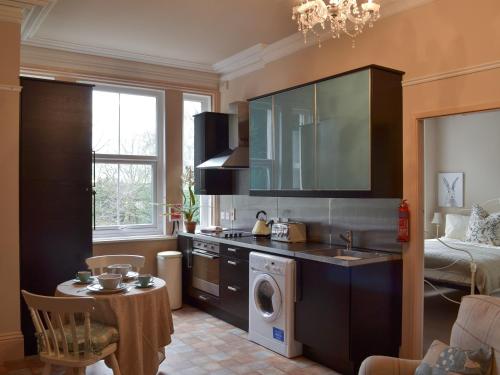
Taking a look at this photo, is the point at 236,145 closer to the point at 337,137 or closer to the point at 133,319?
the point at 337,137

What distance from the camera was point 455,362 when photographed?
1.92m

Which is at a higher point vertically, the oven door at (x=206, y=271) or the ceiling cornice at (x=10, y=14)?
the ceiling cornice at (x=10, y=14)

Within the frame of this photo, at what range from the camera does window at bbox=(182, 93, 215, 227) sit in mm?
5742

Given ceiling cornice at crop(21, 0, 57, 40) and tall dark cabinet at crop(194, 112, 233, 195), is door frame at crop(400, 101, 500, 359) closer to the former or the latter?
tall dark cabinet at crop(194, 112, 233, 195)

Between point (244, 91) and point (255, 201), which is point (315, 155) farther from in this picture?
point (244, 91)

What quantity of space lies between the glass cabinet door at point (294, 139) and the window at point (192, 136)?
1.71 meters

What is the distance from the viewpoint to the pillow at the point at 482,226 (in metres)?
5.13

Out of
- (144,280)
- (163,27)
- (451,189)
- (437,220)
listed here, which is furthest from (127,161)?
(451,189)

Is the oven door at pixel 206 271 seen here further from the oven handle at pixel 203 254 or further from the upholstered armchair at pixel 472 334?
the upholstered armchair at pixel 472 334

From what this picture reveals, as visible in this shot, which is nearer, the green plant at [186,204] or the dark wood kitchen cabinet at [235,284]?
the dark wood kitchen cabinet at [235,284]

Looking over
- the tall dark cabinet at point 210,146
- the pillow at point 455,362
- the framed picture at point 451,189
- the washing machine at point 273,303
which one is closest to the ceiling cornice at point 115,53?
the tall dark cabinet at point 210,146

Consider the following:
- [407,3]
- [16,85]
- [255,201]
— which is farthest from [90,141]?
[407,3]

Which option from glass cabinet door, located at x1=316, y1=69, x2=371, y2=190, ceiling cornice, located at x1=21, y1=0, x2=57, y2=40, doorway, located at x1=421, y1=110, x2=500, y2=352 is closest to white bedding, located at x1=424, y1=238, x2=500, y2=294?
doorway, located at x1=421, y1=110, x2=500, y2=352

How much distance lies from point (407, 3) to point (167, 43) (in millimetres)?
2496
